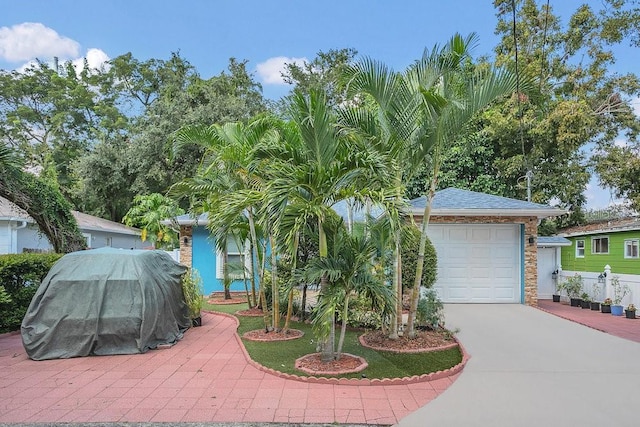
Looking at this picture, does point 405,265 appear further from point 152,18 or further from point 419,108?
point 152,18

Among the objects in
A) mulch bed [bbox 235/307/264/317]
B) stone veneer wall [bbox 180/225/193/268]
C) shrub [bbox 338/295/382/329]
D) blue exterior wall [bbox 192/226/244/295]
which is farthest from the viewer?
blue exterior wall [bbox 192/226/244/295]

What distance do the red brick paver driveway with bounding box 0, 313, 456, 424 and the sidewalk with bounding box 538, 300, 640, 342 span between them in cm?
485

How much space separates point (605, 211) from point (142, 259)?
22158 mm

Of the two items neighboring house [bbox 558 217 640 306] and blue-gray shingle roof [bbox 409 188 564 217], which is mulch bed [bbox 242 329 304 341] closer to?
blue-gray shingle roof [bbox 409 188 564 217]

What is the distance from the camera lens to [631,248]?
13.0 metres

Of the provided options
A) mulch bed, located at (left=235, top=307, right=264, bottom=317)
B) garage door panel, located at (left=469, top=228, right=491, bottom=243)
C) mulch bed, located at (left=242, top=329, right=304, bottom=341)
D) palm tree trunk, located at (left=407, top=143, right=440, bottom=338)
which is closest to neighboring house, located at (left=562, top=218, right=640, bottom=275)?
garage door panel, located at (left=469, top=228, right=491, bottom=243)

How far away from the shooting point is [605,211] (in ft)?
70.3

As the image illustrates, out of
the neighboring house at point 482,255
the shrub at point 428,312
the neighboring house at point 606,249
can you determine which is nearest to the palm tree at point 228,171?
the neighboring house at point 482,255

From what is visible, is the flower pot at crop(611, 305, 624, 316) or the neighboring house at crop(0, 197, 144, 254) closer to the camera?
the flower pot at crop(611, 305, 624, 316)

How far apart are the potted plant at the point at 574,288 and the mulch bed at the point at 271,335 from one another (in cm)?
835

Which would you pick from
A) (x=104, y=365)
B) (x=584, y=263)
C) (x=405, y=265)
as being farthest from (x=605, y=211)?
(x=104, y=365)

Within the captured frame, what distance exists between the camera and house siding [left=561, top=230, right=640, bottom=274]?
12938 millimetres

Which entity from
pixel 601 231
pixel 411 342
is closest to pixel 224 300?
pixel 411 342

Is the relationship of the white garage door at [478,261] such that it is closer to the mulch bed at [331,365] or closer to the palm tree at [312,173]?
the mulch bed at [331,365]
